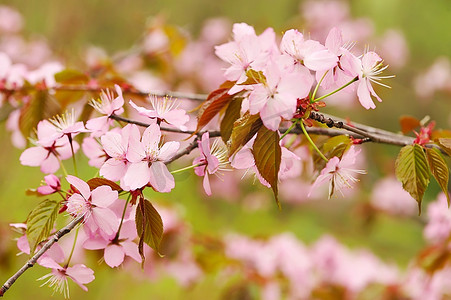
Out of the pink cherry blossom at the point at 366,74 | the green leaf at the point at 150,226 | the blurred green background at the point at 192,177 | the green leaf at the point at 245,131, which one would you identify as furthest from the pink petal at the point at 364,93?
the blurred green background at the point at 192,177

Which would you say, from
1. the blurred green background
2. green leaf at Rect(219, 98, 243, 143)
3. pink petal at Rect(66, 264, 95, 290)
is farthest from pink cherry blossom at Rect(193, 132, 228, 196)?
the blurred green background

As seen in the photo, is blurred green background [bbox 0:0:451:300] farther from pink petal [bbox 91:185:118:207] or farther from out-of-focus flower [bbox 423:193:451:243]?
pink petal [bbox 91:185:118:207]

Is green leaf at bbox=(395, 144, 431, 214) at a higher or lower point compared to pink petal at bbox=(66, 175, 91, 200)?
higher

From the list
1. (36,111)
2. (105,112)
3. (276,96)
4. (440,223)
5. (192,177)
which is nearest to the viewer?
(276,96)

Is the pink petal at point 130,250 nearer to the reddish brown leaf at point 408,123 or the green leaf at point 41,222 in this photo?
the green leaf at point 41,222

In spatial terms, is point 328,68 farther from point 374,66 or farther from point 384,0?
point 384,0

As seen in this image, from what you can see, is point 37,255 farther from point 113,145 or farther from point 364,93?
point 364,93

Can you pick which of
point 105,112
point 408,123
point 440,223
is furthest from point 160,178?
point 440,223
